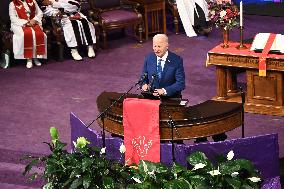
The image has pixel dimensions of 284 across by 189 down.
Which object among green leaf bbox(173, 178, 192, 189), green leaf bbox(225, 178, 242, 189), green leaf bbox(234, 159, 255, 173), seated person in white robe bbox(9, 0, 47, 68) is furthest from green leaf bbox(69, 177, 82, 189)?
seated person in white robe bbox(9, 0, 47, 68)

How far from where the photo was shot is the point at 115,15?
1356 cm

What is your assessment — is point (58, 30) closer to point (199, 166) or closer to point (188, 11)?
point (188, 11)

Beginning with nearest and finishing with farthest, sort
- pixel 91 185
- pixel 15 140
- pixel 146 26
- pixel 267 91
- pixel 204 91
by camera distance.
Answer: pixel 91 185, pixel 15 140, pixel 267 91, pixel 204 91, pixel 146 26

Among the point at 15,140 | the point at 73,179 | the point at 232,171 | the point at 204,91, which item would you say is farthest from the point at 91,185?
the point at 204,91

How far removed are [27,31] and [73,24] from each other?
34.0 inches

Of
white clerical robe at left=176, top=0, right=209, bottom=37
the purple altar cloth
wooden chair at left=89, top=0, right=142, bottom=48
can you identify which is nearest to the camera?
the purple altar cloth

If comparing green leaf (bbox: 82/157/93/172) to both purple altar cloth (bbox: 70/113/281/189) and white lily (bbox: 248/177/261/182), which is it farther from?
white lily (bbox: 248/177/261/182)

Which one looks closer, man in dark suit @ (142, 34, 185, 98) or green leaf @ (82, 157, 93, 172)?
green leaf @ (82, 157, 93, 172)

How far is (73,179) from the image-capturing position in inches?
237

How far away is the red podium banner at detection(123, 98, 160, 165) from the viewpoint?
22.4 feet

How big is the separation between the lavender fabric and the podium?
6.21 m

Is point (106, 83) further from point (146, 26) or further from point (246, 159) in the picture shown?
point (246, 159)

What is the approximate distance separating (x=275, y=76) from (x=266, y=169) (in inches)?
114

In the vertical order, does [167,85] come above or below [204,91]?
above
